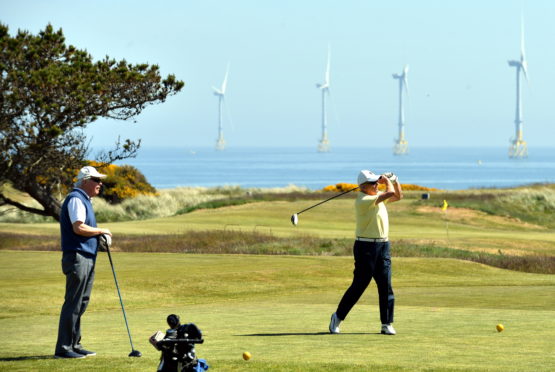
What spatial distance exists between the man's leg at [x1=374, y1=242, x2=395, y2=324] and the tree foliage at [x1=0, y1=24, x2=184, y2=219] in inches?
709

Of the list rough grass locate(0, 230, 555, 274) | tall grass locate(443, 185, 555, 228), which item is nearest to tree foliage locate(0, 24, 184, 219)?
rough grass locate(0, 230, 555, 274)

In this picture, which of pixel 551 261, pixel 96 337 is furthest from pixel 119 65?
Answer: pixel 96 337

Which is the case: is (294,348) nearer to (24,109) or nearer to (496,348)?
(496,348)

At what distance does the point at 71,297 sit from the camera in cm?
1167

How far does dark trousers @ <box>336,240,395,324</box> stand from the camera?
1343 cm

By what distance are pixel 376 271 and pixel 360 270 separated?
0.21m

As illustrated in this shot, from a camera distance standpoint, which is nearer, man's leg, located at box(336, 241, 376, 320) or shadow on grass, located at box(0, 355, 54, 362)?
shadow on grass, located at box(0, 355, 54, 362)

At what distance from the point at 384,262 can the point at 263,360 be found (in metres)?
3.03

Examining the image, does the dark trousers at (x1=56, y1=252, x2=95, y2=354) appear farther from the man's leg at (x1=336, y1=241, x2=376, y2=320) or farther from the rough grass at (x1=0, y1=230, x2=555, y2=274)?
the rough grass at (x1=0, y1=230, x2=555, y2=274)

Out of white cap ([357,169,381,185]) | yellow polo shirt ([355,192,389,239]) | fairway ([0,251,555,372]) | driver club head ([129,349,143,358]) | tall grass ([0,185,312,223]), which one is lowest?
fairway ([0,251,555,372])

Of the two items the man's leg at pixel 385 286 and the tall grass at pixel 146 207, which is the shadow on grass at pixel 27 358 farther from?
the tall grass at pixel 146 207

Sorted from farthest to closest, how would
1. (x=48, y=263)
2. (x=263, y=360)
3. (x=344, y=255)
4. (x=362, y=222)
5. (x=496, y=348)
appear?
1. (x=344, y=255)
2. (x=48, y=263)
3. (x=362, y=222)
4. (x=496, y=348)
5. (x=263, y=360)

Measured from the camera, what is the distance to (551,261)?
3019 cm

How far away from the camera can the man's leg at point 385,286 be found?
13.4 m
